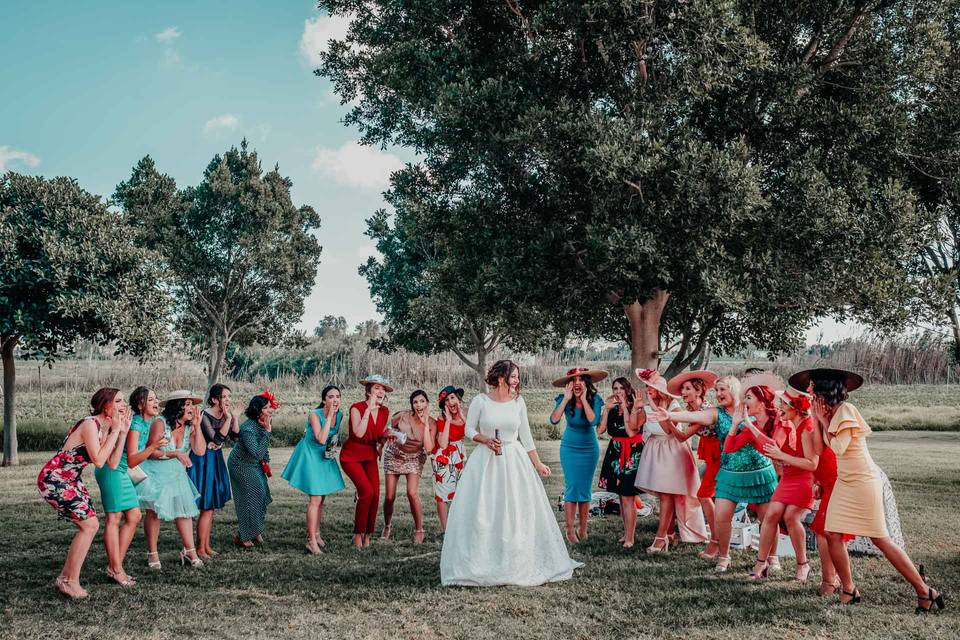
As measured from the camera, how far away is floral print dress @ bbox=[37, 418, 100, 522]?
20.1 ft

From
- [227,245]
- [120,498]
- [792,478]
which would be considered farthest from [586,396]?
[227,245]

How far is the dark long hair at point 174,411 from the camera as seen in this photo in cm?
737

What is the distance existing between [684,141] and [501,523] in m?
5.95

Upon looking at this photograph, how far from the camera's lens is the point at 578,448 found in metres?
8.54

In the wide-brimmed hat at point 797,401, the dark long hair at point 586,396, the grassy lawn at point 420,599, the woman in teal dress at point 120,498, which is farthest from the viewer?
the dark long hair at point 586,396

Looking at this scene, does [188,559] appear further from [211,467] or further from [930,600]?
[930,600]

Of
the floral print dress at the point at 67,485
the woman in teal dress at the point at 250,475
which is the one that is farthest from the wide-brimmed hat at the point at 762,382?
the floral print dress at the point at 67,485

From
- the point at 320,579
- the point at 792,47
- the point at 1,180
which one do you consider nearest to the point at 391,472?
the point at 320,579

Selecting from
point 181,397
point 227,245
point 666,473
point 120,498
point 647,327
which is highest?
point 227,245

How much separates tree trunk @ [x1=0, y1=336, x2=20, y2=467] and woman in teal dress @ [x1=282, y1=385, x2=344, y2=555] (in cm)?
1113

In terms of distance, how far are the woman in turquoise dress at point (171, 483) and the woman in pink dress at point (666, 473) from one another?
15.9 feet

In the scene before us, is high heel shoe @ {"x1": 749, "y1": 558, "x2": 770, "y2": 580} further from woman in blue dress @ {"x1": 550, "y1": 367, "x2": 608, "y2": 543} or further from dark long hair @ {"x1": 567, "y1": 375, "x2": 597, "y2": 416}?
dark long hair @ {"x1": 567, "y1": 375, "x2": 597, "y2": 416}

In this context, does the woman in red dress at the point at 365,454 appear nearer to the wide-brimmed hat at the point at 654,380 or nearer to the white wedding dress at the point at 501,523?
the white wedding dress at the point at 501,523

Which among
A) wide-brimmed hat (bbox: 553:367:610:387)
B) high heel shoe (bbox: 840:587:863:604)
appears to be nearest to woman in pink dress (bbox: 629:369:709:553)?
wide-brimmed hat (bbox: 553:367:610:387)
